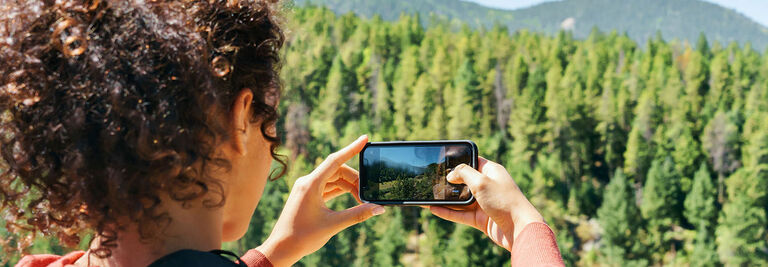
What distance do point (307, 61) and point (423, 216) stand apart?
24166 millimetres

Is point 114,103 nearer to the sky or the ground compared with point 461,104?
nearer to the sky

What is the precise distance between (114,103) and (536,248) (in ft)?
2.65

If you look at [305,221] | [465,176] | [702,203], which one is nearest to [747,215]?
[702,203]

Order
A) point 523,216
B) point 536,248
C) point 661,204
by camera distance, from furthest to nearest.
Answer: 1. point 661,204
2. point 523,216
3. point 536,248

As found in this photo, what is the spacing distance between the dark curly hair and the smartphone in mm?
682

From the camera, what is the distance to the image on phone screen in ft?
5.55

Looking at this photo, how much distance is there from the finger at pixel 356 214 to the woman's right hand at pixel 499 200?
0.21 metres

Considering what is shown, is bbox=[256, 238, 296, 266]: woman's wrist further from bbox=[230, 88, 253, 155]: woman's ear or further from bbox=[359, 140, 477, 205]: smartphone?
bbox=[230, 88, 253, 155]: woman's ear

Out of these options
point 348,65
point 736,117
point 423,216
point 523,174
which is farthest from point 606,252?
point 348,65

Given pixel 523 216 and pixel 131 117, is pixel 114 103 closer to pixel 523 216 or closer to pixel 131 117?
pixel 131 117

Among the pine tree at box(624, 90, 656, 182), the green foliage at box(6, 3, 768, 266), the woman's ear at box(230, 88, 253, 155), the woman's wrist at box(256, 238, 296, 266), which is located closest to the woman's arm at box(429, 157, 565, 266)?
the woman's wrist at box(256, 238, 296, 266)

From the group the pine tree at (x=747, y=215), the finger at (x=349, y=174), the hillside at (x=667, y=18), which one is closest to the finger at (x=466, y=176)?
the finger at (x=349, y=174)

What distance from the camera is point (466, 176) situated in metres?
1.55

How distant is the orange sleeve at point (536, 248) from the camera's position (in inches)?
48.2
